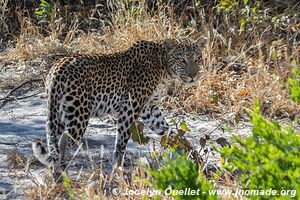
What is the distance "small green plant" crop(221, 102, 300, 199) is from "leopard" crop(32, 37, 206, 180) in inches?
70.4

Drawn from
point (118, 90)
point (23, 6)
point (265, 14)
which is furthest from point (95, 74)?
point (23, 6)

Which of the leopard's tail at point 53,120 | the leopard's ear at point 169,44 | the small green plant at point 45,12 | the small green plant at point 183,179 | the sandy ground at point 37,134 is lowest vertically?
the sandy ground at point 37,134

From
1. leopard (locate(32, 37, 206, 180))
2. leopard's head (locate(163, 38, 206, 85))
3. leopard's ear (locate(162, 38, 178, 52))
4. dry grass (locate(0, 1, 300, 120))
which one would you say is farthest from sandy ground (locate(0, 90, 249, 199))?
leopard's ear (locate(162, 38, 178, 52))

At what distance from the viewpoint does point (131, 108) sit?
799 centimetres

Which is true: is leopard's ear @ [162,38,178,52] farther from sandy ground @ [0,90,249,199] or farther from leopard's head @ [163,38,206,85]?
sandy ground @ [0,90,249,199]

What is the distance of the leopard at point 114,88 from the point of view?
7297 millimetres

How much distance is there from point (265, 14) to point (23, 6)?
4.21 metres

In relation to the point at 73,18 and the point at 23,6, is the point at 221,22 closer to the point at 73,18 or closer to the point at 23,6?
the point at 73,18

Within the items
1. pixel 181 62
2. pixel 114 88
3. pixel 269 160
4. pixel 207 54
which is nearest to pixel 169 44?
pixel 181 62

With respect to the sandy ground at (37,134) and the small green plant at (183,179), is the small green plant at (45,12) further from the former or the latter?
the small green plant at (183,179)

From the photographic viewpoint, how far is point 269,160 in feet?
16.9

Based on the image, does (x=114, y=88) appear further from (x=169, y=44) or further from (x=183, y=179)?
(x=183, y=179)

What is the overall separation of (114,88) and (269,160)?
119 inches

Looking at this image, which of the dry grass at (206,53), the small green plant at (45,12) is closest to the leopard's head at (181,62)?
the dry grass at (206,53)
